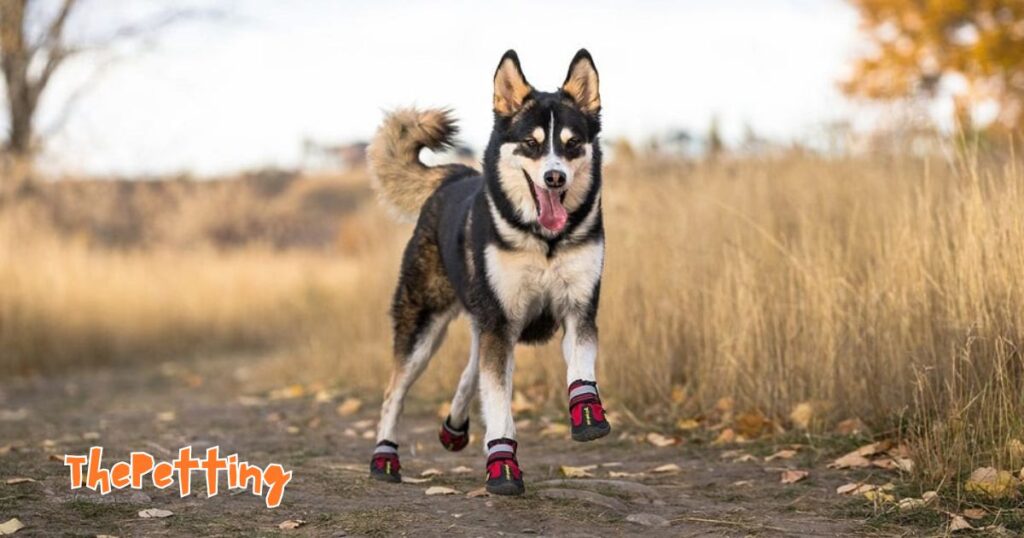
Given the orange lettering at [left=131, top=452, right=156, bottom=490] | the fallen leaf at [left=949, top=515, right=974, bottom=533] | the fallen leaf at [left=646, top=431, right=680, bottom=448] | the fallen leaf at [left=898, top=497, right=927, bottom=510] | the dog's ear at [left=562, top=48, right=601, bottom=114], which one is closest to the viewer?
the fallen leaf at [left=949, top=515, right=974, bottom=533]

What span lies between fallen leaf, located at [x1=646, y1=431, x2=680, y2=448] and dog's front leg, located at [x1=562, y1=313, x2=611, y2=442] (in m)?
1.93

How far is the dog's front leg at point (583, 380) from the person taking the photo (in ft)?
14.9

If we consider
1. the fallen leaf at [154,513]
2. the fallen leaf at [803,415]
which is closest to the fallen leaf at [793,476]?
the fallen leaf at [803,415]

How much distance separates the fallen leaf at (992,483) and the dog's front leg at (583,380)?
164 centimetres

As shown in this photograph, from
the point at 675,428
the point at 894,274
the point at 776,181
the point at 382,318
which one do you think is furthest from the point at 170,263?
the point at 894,274

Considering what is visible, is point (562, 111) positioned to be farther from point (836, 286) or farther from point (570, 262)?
point (836, 286)

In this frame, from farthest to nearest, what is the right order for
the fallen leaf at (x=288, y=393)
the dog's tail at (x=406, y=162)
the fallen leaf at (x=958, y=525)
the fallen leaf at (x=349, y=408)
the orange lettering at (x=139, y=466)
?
1. the fallen leaf at (x=288, y=393)
2. the fallen leaf at (x=349, y=408)
3. the dog's tail at (x=406, y=162)
4. the orange lettering at (x=139, y=466)
5. the fallen leaf at (x=958, y=525)

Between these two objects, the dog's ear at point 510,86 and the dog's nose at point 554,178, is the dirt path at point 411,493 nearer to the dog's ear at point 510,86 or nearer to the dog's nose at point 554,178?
the dog's nose at point 554,178

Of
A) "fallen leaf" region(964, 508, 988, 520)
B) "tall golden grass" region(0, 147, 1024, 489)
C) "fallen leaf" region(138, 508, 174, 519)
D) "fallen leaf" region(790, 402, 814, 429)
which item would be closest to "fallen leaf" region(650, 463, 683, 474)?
"fallen leaf" region(790, 402, 814, 429)

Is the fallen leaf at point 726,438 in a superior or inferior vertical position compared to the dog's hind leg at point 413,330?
inferior

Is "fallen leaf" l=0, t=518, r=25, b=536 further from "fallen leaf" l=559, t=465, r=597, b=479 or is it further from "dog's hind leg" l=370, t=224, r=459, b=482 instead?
"fallen leaf" l=559, t=465, r=597, b=479

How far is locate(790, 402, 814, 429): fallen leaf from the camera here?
6293 mm

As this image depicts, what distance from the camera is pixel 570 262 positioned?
4.76 meters

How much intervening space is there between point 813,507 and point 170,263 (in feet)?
46.1
